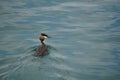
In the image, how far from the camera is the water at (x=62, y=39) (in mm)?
14067

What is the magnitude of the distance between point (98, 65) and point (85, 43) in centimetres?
343

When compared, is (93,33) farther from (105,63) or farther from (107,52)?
(105,63)

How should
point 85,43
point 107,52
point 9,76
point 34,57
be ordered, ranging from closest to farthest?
point 9,76, point 34,57, point 107,52, point 85,43

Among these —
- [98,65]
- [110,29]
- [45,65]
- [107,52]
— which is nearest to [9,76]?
[45,65]

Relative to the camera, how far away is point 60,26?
22.0 metres

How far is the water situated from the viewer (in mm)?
14067

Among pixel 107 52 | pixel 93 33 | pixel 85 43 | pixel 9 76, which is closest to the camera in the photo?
pixel 9 76

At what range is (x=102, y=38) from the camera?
18906mm

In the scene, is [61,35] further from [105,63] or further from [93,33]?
[105,63]

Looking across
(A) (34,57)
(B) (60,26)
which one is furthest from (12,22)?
(A) (34,57)

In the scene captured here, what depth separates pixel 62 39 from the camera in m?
19.2

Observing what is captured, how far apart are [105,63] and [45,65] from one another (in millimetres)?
2950

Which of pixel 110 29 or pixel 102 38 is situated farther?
pixel 110 29

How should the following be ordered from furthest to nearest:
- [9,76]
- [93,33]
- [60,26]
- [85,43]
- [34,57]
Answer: [60,26] < [93,33] < [85,43] < [34,57] < [9,76]
